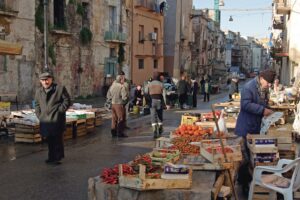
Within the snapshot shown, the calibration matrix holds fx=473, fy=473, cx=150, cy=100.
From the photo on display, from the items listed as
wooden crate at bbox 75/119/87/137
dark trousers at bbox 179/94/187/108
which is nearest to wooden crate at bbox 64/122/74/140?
wooden crate at bbox 75/119/87/137

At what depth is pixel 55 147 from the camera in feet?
30.5

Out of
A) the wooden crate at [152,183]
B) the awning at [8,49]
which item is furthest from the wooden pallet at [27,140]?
the wooden crate at [152,183]

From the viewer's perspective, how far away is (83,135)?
13945 mm

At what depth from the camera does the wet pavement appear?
7.34m

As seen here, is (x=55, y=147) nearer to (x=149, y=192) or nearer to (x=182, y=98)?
(x=149, y=192)

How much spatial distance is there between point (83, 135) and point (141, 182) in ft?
30.9

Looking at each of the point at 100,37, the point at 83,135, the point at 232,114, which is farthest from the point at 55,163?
the point at 100,37

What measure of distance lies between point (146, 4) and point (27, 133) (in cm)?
2907

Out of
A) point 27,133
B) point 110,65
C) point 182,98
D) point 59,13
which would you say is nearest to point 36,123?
point 27,133

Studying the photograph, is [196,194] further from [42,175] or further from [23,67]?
[23,67]

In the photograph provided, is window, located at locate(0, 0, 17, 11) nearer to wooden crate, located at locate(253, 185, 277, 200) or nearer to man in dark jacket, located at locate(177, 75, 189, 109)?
man in dark jacket, located at locate(177, 75, 189, 109)

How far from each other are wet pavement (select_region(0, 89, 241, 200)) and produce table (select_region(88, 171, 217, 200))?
2116 mm

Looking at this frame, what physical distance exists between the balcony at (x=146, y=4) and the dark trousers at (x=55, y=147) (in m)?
29.8

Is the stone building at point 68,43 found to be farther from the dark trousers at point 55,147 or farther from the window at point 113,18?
Answer: the dark trousers at point 55,147
